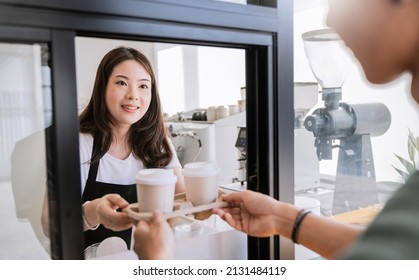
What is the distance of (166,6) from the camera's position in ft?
2.44

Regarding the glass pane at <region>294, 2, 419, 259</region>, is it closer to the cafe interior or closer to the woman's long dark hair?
the cafe interior

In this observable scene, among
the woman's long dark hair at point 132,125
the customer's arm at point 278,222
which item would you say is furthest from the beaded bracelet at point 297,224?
the woman's long dark hair at point 132,125

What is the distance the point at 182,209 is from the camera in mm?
816

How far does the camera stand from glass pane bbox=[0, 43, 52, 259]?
664 millimetres

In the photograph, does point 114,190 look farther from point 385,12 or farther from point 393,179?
point 393,179

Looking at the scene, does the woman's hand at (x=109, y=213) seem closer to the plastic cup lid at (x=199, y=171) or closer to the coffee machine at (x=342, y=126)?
the plastic cup lid at (x=199, y=171)

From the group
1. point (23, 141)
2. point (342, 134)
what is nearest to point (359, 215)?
point (342, 134)

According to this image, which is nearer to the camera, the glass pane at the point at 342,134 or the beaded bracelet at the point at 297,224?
the beaded bracelet at the point at 297,224

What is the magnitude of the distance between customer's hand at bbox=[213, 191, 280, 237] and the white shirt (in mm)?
240

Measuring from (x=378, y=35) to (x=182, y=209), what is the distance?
20.4 inches

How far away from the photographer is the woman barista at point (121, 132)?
43.3 inches

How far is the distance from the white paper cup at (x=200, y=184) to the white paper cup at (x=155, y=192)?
2.8 inches

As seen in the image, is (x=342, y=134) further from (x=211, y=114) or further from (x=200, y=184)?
(x=200, y=184)

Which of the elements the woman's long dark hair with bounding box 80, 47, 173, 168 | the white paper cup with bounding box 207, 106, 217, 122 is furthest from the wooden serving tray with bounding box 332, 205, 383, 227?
the woman's long dark hair with bounding box 80, 47, 173, 168
